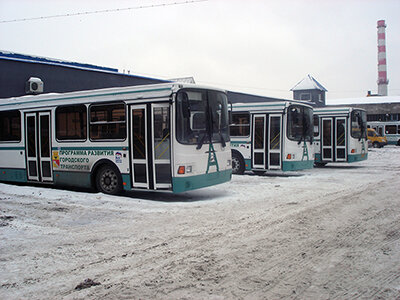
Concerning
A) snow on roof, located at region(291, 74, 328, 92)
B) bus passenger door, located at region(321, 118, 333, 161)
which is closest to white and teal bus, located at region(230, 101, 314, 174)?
bus passenger door, located at region(321, 118, 333, 161)

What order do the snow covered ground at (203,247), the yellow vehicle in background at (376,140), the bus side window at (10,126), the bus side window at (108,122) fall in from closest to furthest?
the snow covered ground at (203,247)
the bus side window at (108,122)
the bus side window at (10,126)
the yellow vehicle in background at (376,140)

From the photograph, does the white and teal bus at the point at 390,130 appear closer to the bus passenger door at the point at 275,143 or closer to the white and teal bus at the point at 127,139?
the bus passenger door at the point at 275,143

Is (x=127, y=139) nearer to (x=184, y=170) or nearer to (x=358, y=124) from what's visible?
(x=184, y=170)

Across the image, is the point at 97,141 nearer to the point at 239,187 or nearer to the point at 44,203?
the point at 44,203

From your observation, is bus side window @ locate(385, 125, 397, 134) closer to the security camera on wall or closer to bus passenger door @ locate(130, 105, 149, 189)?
the security camera on wall

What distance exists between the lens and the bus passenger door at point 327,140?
19938mm

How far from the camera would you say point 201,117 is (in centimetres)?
1020

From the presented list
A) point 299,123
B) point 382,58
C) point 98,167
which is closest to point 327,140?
point 299,123

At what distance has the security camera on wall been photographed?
19.2 metres

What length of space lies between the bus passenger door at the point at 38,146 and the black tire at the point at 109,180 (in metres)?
1.97

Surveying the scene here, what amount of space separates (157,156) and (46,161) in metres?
4.37

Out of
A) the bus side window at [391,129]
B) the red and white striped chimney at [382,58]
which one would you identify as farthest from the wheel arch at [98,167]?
the red and white striped chimney at [382,58]

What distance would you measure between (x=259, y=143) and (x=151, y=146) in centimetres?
670

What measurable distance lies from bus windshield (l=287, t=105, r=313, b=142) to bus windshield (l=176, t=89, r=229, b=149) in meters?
4.86
